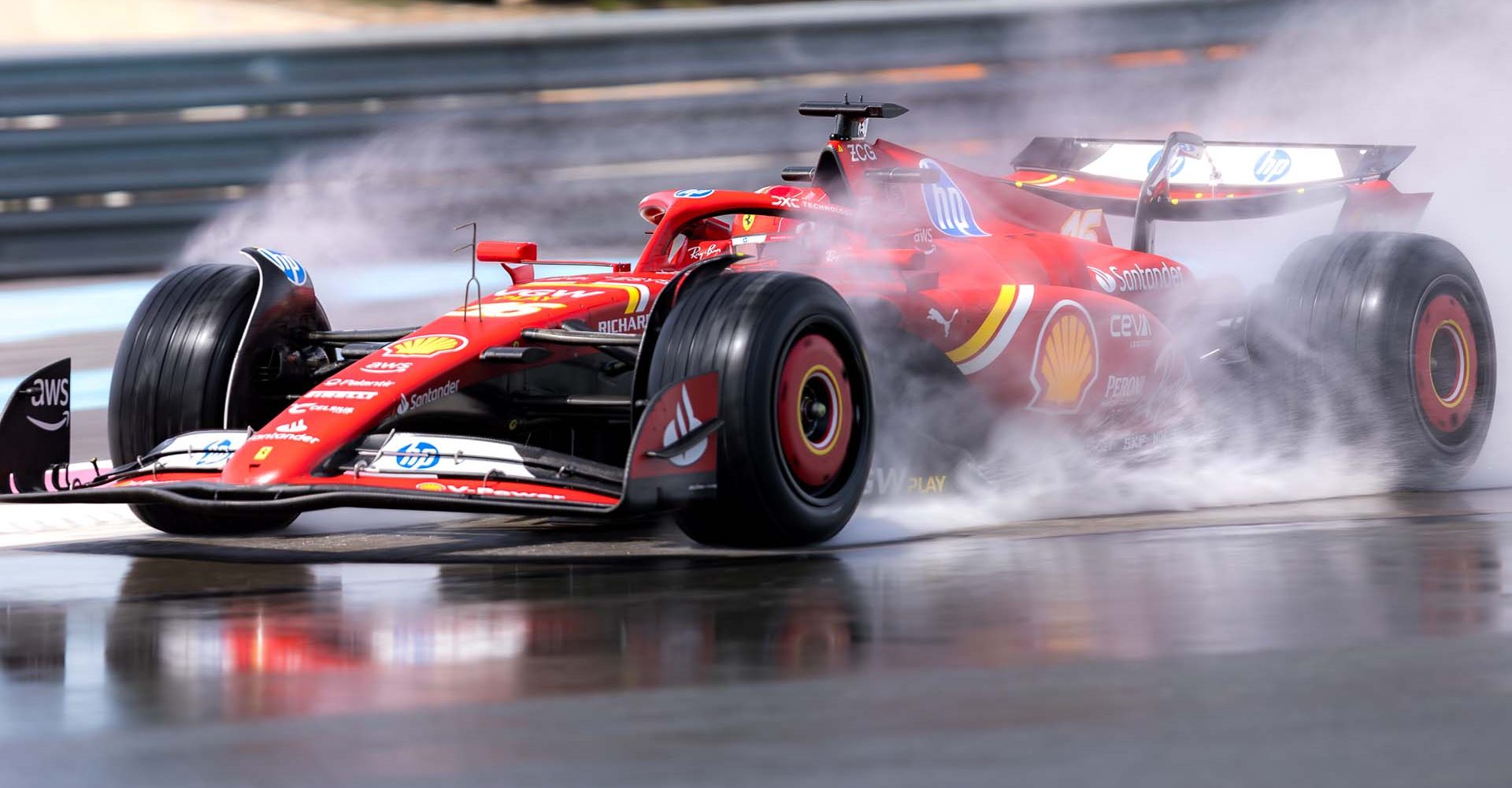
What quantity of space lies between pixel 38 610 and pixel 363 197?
27.5 ft

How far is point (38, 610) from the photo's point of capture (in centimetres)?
603

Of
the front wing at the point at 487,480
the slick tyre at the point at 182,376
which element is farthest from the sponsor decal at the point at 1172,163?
the slick tyre at the point at 182,376

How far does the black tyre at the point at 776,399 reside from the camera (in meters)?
6.64

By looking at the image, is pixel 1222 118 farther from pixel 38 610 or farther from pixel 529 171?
pixel 38 610

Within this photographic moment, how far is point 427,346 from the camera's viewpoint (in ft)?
23.5

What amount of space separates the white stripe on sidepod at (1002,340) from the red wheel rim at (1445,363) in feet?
6.07

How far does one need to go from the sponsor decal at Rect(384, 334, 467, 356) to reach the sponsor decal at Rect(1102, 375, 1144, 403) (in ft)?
8.80

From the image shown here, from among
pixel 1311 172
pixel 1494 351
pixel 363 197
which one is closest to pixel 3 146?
pixel 363 197

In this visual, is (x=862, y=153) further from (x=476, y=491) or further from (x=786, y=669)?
(x=786, y=669)

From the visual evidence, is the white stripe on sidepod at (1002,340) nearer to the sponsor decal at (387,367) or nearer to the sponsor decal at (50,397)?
the sponsor decal at (387,367)

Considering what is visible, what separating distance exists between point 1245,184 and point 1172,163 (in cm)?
34

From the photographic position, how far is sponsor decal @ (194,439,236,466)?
7.01 metres

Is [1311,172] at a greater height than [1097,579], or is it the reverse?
[1311,172]

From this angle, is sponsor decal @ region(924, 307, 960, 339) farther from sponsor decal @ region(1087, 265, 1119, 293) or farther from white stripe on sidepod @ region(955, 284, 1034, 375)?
sponsor decal @ region(1087, 265, 1119, 293)
